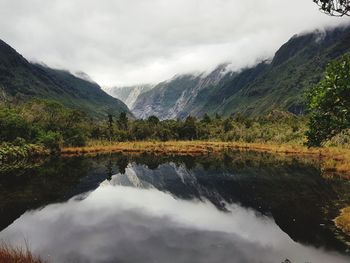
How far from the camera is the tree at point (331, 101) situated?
861 inches

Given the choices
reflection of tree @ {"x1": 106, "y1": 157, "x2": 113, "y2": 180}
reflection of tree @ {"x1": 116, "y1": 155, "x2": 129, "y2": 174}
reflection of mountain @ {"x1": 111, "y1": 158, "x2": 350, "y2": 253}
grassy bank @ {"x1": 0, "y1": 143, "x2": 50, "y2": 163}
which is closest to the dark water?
reflection of mountain @ {"x1": 111, "y1": 158, "x2": 350, "y2": 253}

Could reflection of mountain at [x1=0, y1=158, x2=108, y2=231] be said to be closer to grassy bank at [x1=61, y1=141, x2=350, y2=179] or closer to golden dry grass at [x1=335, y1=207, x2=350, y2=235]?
golden dry grass at [x1=335, y1=207, x2=350, y2=235]

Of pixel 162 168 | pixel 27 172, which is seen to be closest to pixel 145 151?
pixel 162 168

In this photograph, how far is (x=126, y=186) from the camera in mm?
52406

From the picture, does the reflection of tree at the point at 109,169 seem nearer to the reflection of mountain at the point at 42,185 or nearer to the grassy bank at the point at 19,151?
the reflection of mountain at the point at 42,185

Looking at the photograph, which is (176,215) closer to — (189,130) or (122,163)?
(122,163)

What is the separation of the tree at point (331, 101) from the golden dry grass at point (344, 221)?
7.56m

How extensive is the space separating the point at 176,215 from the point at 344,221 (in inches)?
536

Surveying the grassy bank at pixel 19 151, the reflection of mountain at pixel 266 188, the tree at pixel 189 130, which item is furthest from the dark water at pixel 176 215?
the tree at pixel 189 130

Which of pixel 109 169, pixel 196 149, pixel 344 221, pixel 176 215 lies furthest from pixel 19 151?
pixel 344 221

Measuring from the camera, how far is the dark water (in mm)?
24219

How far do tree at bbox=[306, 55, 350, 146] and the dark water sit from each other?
7.26 m

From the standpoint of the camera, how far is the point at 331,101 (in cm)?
2280

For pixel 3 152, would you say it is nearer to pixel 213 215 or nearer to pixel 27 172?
pixel 27 172
